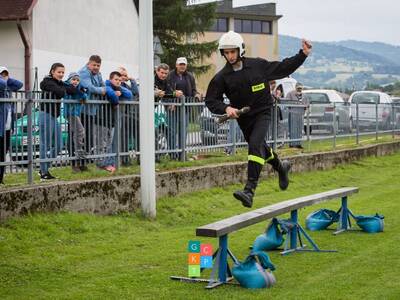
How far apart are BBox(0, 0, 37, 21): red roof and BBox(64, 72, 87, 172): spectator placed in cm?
1808

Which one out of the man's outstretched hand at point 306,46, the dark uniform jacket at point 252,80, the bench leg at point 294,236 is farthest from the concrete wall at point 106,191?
the man's outstretched hand at point 306,46

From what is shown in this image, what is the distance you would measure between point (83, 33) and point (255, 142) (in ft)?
86.7

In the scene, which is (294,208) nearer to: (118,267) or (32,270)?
(118,267)

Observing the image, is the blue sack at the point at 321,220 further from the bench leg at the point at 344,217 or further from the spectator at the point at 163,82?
the spectator at the point at 163,82

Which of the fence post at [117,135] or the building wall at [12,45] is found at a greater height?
the building wall at [12,45]

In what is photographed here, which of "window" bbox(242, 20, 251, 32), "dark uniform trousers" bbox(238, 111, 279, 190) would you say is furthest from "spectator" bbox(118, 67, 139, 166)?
"window" bbox(242, 20, 251, 32)

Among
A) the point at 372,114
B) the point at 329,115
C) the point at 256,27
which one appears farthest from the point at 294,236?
the point at 256,27

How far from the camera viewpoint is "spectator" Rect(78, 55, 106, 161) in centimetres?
1338

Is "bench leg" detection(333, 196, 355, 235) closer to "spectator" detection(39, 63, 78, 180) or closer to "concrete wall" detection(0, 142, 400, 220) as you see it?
"concrete wall" detection(0, 142, 400, 220)

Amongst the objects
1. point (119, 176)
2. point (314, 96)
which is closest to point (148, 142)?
point (119, 176)

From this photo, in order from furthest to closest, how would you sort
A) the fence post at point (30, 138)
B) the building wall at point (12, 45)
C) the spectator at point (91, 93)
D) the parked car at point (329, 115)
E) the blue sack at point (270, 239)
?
1. the building wall at point (12, 45)
2. the parked car at point (329, 115)
3. the spectator at point (91, 93)
4. the fence post at point (30, 138)
5. the blue sack at point (270, 239)

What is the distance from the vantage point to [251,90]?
10.1 m

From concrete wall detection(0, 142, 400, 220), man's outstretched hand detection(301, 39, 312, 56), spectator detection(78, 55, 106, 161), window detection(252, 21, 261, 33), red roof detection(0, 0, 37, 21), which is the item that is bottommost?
concrete wall detection(0, 142, 400, 220)

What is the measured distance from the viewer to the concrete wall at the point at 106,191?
1123 cm
